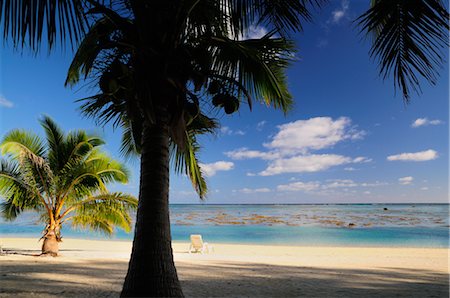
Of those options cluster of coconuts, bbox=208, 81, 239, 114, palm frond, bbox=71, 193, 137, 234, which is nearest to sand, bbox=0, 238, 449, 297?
cluster of coconuts, bbox=208, 81, 239, 114

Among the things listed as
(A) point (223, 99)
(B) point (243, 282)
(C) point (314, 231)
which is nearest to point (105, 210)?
(B) point (243, 282)

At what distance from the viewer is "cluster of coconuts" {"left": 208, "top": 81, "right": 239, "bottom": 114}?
3520 mm

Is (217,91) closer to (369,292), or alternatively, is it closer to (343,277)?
(369,292)

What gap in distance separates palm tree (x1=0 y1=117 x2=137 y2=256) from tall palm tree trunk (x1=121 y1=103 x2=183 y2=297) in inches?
257

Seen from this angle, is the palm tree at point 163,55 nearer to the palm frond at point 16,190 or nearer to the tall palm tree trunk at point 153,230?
the tall palm tree trunk at point 153,230

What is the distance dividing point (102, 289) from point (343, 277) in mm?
4251

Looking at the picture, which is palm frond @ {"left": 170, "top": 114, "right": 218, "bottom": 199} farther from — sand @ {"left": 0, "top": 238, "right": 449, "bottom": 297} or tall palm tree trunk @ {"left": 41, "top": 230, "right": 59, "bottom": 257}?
tall palm tree trunk @ {"left": 41, "top": 230, "right": 59, "bottom": 257}

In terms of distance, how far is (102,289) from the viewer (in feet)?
16.2

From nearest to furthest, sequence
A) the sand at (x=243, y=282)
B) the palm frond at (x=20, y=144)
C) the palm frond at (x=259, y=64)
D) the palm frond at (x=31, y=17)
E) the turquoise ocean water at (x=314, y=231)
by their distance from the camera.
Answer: the palm frond at (x=31, y=17), the palm frond at (x=259, y=64), the sand at (x=243, y=282), the palm frond at (x=20, y=144), the turquoise ocean water at (x=314, y=231)

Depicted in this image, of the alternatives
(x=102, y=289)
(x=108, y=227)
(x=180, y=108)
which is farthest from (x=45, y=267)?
(x=180, y=108)

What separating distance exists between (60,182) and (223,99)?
7780mm

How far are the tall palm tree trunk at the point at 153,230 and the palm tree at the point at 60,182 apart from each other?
21.4 ft

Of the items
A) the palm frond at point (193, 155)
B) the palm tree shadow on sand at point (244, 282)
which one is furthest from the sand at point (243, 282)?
the palm frond at point (193, 155)

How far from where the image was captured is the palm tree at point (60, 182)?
9.30 meters
